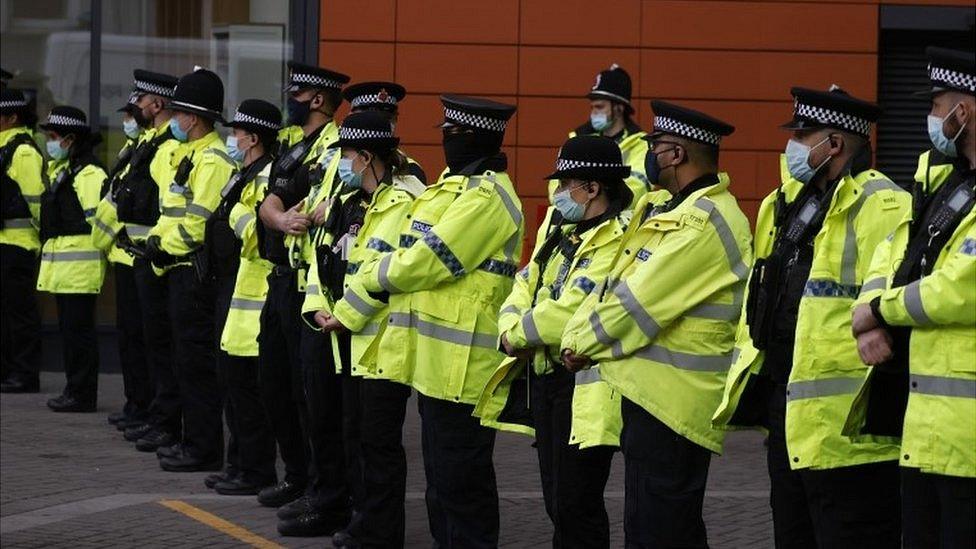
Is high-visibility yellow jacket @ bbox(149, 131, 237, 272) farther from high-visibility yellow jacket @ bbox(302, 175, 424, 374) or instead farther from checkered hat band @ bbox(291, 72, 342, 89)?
high-visibility yellow jacket @ bbox(302, 175, 424, 374)

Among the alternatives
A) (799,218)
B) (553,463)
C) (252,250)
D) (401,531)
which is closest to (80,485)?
(252,250)

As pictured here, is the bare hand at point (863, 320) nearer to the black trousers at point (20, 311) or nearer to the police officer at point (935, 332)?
the police officer at point (935, 332)

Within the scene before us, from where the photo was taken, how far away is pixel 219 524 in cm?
991

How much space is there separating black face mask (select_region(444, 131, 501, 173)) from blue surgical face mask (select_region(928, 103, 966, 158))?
3007 mm

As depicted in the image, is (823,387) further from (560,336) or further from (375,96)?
(375,96)

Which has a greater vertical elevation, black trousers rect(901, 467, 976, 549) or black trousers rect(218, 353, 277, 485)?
black trousers rect(901, 467, 976, 549)

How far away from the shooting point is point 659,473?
276 inches

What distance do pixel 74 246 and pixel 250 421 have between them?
12.9ft

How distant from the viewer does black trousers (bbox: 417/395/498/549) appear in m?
8.25

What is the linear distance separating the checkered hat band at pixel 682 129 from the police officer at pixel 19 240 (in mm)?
8728

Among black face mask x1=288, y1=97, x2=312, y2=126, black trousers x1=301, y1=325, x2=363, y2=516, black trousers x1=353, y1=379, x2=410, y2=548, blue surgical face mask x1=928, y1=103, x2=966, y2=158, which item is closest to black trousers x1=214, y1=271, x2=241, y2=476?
black face mask x1=288, y1=97, x2=312, y2=126

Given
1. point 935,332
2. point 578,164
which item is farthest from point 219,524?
point 935,332

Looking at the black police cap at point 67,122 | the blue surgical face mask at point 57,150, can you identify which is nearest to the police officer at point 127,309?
the black police cap at point 67,122

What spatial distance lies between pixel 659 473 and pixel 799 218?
1.09m
